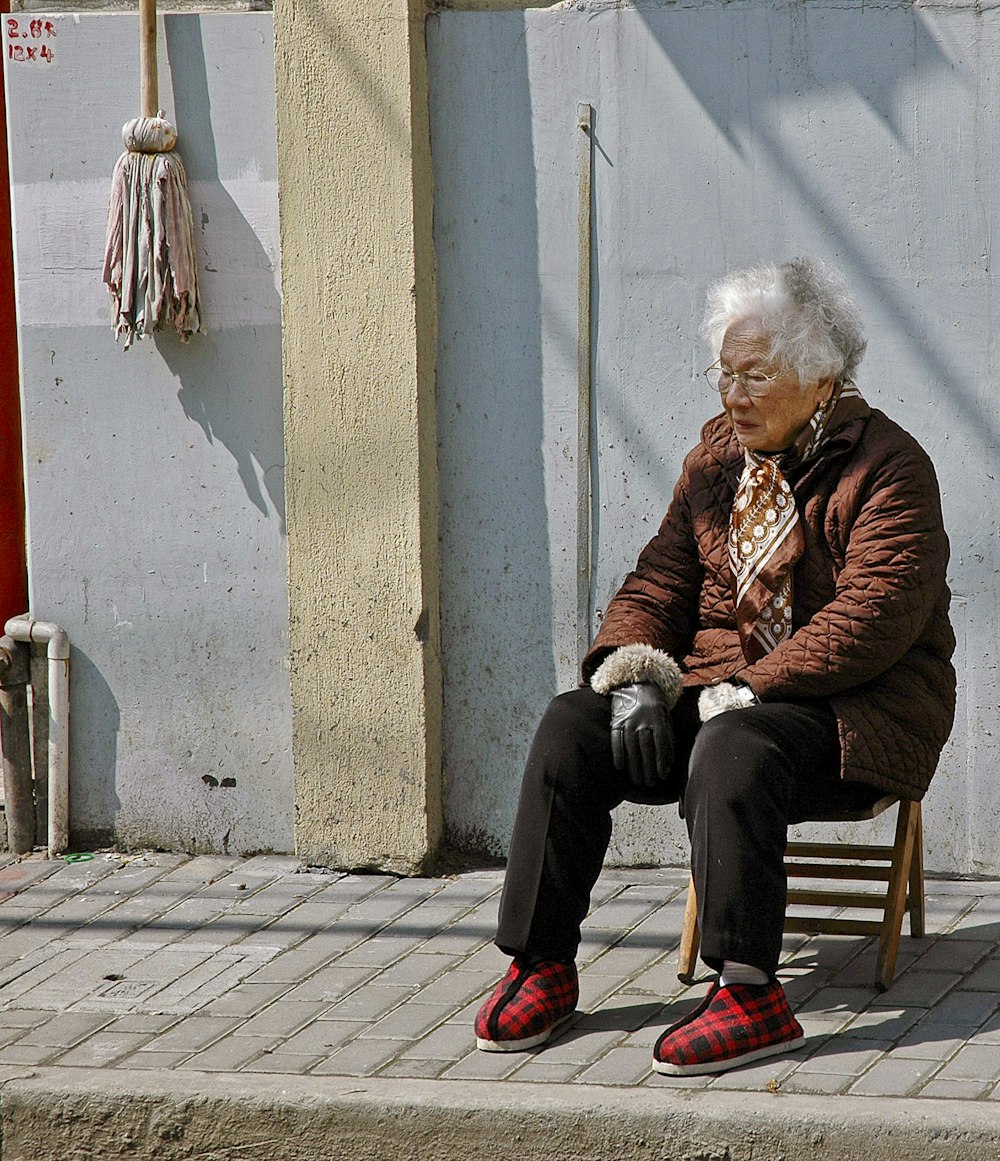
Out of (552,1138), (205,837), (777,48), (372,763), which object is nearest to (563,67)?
(777,48)

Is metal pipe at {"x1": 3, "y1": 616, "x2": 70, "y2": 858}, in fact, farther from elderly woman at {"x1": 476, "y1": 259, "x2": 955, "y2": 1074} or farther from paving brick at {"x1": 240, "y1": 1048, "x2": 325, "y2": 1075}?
elderly woman at {"x1": 476, "y1": 259, "x2": 955, "y2": 1074}

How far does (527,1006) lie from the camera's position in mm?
3645

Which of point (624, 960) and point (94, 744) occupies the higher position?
point (94, 744)

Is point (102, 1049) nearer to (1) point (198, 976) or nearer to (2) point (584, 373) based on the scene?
(1) point (198, 976)

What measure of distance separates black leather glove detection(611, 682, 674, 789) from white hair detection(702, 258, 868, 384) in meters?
0.80

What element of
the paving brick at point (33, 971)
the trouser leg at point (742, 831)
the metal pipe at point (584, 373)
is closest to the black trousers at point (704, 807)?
the trouser leg at point (742, 831)

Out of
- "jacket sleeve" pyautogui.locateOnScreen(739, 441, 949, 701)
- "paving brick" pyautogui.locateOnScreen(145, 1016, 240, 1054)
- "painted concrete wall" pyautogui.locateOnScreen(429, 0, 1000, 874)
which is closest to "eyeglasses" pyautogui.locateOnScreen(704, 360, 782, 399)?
"jacket sleeve" pyautogui.locateOnScreen(739, 441, 949, 701)

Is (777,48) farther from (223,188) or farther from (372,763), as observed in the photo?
(372,763)

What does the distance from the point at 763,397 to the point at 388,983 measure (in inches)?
65.0

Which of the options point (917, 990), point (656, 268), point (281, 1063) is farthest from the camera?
point (656, 268)

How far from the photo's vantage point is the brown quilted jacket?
362 cm

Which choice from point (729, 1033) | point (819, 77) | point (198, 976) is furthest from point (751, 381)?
point (198, 976)

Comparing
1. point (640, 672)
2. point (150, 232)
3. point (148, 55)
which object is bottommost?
point (640, 672)

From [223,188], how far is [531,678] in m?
1.67
